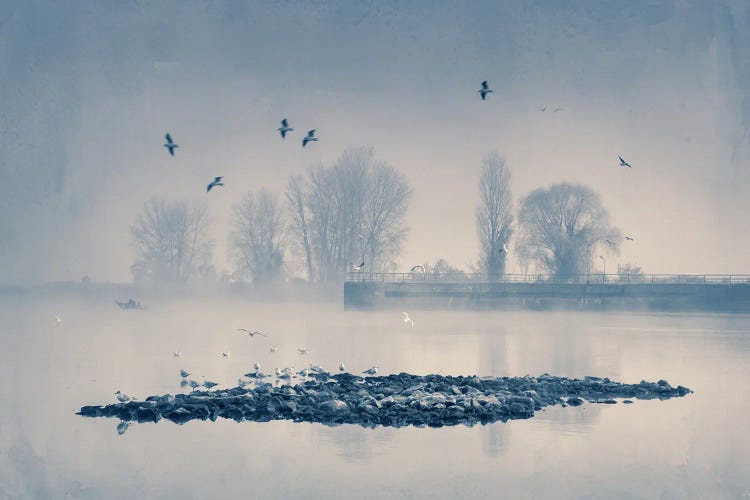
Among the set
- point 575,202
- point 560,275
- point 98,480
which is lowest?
point 98,480

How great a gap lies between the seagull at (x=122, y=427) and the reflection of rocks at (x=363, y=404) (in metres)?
0.40

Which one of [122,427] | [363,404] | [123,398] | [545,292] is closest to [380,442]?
[363,404]

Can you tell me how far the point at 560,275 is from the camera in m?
74.8

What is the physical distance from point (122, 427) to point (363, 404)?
463 cm

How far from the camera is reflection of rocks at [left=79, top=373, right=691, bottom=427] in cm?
2009

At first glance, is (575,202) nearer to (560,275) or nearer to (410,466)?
(560,275)

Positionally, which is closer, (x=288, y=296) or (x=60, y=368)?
(x=60, y=368)

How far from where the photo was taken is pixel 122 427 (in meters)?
19.6

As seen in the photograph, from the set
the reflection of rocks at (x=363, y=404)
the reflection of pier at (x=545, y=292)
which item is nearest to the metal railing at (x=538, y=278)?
the reflection of pier at (x=545, y=292)

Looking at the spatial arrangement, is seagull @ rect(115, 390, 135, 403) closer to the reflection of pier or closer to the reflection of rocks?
the reflection of rocks

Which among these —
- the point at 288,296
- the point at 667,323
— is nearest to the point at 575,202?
the point at 667,323

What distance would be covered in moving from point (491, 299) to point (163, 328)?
1141 inches

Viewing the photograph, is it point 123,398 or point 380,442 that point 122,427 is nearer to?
point 123,398

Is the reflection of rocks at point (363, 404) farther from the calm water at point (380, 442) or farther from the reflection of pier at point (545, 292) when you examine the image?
the reflection of pier at point (545, 292)
